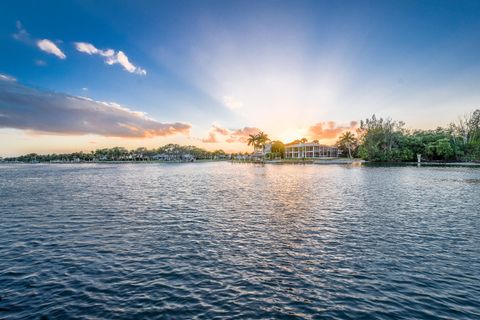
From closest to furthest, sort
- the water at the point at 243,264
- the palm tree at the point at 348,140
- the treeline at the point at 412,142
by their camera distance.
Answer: the water at the point at 243,264
the treeline at the point at 412,142
the palm tree at the point at 348,140

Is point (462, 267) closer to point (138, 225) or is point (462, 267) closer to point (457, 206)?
point (457, 206)

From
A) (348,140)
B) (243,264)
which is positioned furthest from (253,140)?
(243,264)

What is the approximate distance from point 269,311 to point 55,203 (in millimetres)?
32000

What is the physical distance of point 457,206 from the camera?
26.0 m

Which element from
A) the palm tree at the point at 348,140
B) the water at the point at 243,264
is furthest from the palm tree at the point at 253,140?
the water at the point at 243,264

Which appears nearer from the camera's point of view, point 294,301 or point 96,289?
point 294,301

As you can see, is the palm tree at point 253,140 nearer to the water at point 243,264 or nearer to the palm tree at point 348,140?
the palm tree at point 348,140

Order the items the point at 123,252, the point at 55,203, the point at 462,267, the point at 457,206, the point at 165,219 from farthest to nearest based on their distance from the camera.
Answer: the point at 55,203
the point at 457,206
the point at 165,219
the point at 123,252
the point at 462,267

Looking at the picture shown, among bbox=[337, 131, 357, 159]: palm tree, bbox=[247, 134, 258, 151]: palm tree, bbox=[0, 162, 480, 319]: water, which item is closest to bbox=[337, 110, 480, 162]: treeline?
bbox=[337, 131, 357, 159]: palm tree

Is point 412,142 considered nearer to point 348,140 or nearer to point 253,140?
point 348,140

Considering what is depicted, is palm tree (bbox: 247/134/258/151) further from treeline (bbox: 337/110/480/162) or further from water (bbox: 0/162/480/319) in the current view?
water (bbox: 0/162/480/319)

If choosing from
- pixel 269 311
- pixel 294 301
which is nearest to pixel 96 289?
pixel 269 311

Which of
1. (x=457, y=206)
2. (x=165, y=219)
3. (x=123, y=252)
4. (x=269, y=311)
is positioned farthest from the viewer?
(x=457, y=206)

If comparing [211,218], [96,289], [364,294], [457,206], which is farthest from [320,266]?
[457,206]
